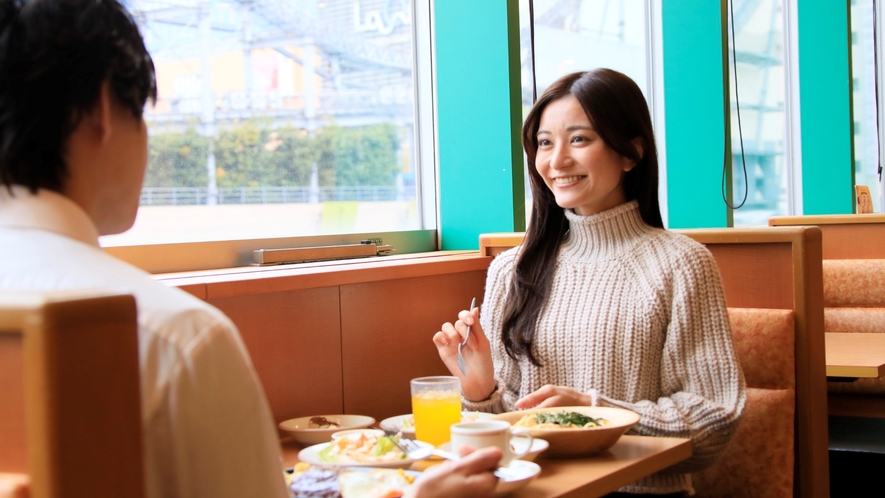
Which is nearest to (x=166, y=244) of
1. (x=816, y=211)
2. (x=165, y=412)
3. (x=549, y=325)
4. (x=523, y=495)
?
(x=549, y=325)

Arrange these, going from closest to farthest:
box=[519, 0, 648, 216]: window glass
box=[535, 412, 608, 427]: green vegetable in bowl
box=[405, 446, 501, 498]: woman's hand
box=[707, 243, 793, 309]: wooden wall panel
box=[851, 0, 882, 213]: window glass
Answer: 1. box=[405, 446, 501, 498]: woman's hand
2. box=[535, 412, 608, 427]: green vegetable in bowl
3. box=[707, 243, 793, 309]: wooden wall panel
4. box=[519, 0, 648, 216]: window glass
5. box=[851, 0, 882, 213]: window glass

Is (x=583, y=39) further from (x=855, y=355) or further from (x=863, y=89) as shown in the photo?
(x=863, y=89)

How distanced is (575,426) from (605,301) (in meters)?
0.50

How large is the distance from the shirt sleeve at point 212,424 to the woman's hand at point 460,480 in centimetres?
27

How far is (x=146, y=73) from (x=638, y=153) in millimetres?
1337

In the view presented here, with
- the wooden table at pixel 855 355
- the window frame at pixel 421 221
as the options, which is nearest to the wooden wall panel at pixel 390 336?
the window frame at pixel 421 221

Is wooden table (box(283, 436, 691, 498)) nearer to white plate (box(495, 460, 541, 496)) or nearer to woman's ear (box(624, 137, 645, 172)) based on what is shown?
white plate (box(495, 460, 541, 496))

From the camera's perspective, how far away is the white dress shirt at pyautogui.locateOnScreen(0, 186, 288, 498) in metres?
0.68

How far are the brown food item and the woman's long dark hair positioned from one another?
456mm

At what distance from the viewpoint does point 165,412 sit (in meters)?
0.68

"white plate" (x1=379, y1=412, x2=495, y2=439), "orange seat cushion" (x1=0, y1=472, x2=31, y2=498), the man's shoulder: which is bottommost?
"white plate" (x1=379, y1=412, x2=495, y2=439)

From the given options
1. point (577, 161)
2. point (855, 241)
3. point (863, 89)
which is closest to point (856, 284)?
point (855, 241)

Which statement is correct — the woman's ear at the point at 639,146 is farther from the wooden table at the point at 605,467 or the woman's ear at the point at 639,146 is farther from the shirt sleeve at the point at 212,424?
the shirt sleeve at the point at 212,424

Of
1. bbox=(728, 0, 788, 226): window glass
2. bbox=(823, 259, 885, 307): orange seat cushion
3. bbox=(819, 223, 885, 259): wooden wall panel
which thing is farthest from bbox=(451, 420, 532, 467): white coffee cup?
bbox=(728, 0, 788, 226): window glass
